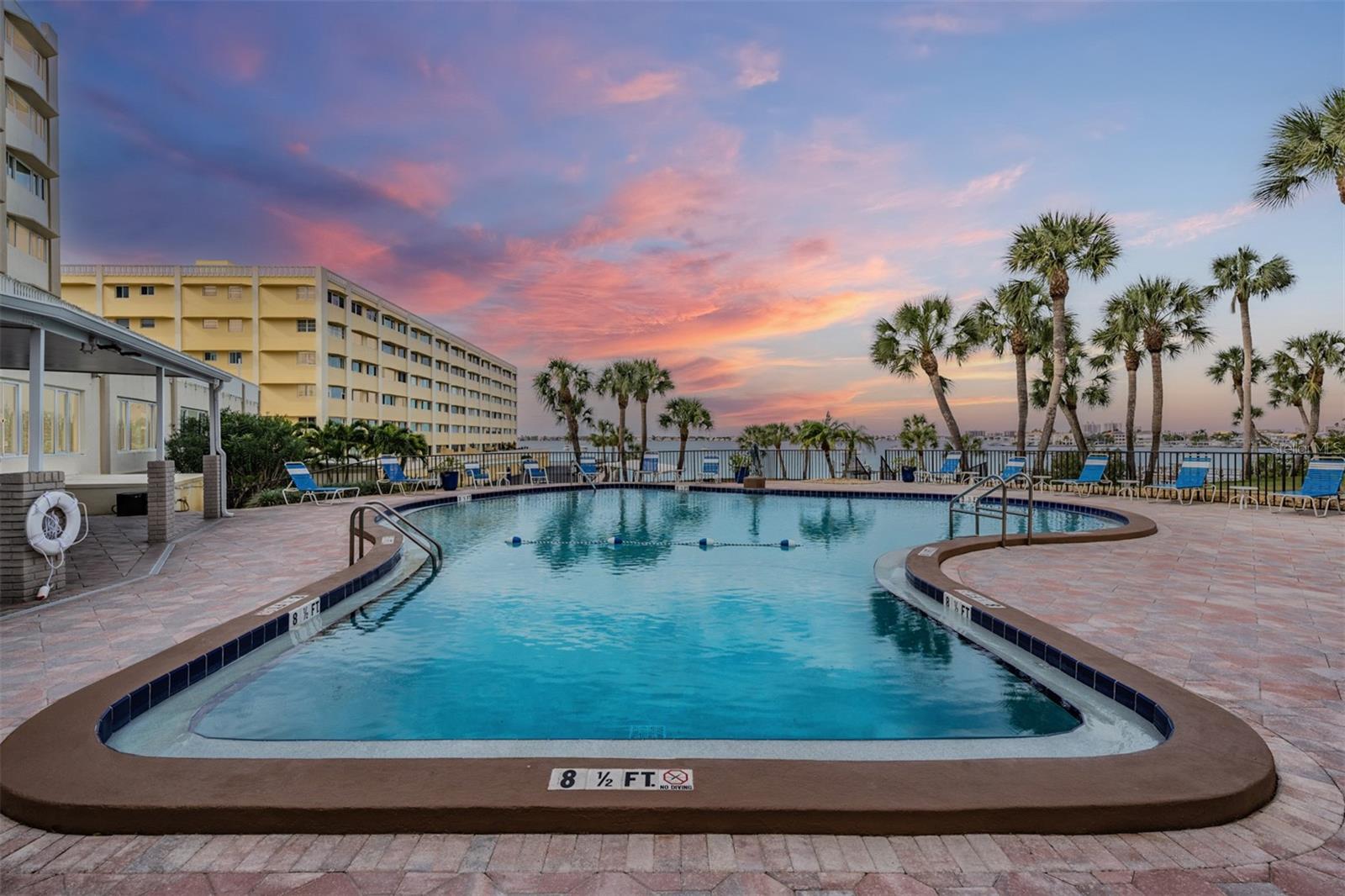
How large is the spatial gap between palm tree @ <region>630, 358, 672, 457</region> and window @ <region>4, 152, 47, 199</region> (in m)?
22.7

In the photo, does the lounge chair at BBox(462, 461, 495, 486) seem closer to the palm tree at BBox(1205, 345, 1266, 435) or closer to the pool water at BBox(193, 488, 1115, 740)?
the pool water at BBox(193, 488, 1115, 740)

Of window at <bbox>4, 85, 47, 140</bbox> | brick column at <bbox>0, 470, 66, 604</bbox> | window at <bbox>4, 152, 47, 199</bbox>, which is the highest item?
window at <bbox>4, 85, 47, 140</bbox>

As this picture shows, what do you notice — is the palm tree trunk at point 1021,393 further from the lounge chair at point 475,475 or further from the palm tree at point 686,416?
the lounge chair at point 475,475

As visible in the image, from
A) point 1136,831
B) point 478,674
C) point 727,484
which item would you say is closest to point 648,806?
point 1136,831

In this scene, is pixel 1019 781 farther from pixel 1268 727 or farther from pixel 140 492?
pixel 140 492

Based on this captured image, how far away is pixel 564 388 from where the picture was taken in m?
30.9

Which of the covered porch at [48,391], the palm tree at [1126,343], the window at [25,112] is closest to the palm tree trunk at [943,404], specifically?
the palm tree at [1126,343]

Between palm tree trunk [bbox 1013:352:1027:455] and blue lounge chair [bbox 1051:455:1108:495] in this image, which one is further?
palm tree trunk [bbox 1013:352:1027:455]

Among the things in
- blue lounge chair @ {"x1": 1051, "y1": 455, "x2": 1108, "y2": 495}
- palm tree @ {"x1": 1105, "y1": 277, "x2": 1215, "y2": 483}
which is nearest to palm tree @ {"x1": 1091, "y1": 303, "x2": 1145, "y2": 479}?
palm tree @ {"x1": 1105, "y1": 277, "x2": 1215, "y2": 483}

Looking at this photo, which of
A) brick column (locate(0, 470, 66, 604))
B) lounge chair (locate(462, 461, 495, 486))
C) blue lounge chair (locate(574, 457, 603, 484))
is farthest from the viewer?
blue lounge chair (locate(574, 457, 603, 484))

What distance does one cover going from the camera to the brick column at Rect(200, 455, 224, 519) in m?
11.5

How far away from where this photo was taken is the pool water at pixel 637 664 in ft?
12.4

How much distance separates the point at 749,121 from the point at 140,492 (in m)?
14.1

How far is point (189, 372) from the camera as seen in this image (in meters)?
10.5
